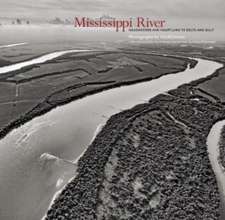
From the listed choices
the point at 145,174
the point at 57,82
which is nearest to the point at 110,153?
the point at 145,174

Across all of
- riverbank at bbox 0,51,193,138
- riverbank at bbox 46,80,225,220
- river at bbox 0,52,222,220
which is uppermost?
riverbank at bbox 0,51,193,138

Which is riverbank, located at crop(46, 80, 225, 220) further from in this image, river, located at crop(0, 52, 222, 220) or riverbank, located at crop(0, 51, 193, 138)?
riverbank, located at crop(0, 51, 193, 138)

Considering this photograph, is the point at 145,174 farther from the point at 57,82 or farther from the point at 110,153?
the point at 57,82

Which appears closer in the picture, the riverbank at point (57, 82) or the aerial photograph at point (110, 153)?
the aerial photograph at point (110, 153)

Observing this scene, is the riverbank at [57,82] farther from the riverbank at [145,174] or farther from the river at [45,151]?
the riverbank at [145,174]

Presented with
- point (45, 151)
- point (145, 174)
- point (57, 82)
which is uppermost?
point (57, 82)

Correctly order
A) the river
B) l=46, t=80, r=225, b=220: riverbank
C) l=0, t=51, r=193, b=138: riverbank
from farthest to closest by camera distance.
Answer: l=0, t=51, r=193, b=138: riverbank < l=46, t=80, r=225, b=220: riverbank < the river

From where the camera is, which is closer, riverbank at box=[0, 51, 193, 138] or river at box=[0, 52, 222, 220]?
Answer: river at box=[0, 52, 222, 220]

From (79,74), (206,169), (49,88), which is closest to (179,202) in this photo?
(206,169)

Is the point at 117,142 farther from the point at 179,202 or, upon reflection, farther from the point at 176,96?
the point at 176,96
